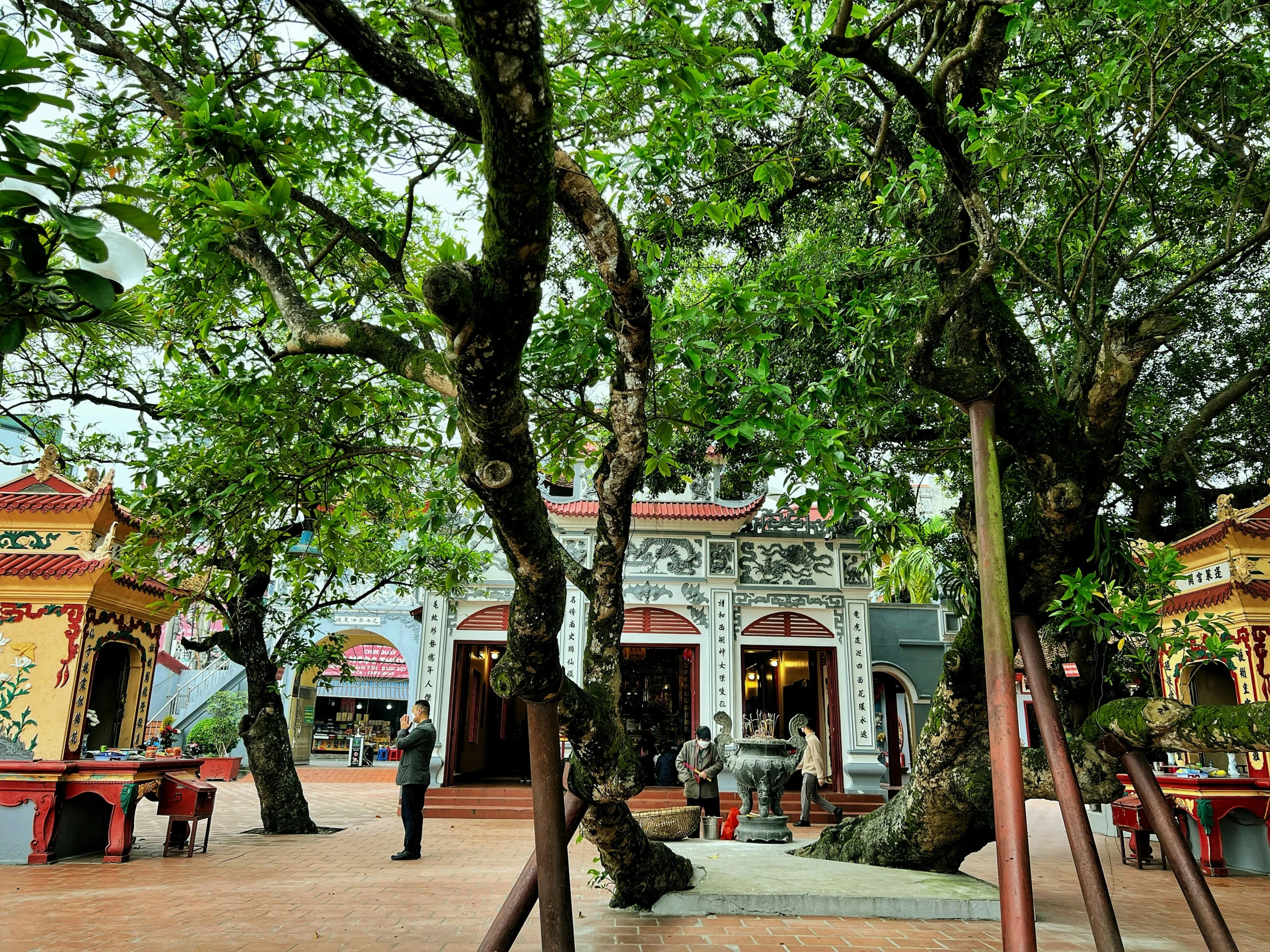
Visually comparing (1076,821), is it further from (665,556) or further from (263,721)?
(665,556)

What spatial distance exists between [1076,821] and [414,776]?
7.14 meters

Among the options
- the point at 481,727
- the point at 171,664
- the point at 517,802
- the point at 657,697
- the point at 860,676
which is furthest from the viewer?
the point at 171,664

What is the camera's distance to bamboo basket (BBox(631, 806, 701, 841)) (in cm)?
860

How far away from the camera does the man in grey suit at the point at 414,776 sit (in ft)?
30.3

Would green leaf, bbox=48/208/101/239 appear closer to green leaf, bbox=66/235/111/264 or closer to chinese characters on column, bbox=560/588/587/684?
green leaf, bbox=66/235/111/264

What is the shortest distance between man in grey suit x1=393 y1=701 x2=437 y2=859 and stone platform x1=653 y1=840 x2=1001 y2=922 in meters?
3.82

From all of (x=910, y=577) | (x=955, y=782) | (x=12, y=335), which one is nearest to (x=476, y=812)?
(x=955, y=782)

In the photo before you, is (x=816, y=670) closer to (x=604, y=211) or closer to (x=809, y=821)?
(x=809, y=821)

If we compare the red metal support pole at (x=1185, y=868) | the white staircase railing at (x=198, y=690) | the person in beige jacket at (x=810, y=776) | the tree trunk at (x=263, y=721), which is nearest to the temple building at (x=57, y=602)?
the tree trunk at (x=263, y=721)

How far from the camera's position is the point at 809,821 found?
1345 cm

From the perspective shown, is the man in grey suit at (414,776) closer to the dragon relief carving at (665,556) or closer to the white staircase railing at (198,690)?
the dragon relief carving at (665,556)

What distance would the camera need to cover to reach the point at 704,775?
1111 centimetres

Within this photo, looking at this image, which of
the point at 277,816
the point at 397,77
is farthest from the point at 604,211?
the point at 277,816

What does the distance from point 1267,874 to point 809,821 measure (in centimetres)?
601
